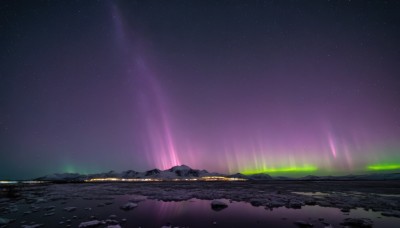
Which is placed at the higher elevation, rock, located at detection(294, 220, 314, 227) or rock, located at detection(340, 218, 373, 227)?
rock, located at detection(294, 220, 314, 227)

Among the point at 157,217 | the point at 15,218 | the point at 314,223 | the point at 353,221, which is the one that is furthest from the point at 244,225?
the point at 15,218

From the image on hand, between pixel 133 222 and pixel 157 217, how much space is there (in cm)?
163

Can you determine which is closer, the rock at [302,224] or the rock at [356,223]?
the rock at [356,223]

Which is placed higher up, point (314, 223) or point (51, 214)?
point (51, 214)

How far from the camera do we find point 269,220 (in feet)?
35.4

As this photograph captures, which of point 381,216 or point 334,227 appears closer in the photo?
point 334,227

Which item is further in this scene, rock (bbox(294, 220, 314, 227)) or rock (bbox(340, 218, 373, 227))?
rock (bbox(294, 220, 314, 227))

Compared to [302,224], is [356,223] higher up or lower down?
lower down

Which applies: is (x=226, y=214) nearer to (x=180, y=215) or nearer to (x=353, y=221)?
(x=180, y=215)

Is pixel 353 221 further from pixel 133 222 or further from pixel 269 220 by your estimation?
pixel 133 222

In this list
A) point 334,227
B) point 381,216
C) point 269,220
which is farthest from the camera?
point 381,216

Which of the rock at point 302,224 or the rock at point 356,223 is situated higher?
the rock at point 302,224

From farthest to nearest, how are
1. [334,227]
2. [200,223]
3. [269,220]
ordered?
[269,220] → [200,223] → [334,227]

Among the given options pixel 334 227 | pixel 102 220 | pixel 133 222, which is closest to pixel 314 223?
pixel 334 227
